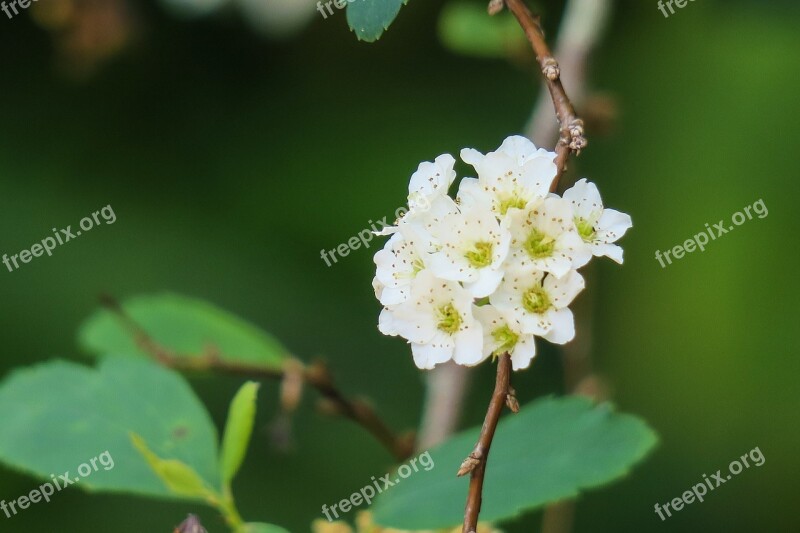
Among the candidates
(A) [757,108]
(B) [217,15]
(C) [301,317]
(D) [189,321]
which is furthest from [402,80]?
(D) [189,321]

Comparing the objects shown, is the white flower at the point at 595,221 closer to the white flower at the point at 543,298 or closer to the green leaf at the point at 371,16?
the white flower at the point at 543,298

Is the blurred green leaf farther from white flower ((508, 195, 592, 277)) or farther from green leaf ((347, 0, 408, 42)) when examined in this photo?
white flower ((508, 195, 592, 277))

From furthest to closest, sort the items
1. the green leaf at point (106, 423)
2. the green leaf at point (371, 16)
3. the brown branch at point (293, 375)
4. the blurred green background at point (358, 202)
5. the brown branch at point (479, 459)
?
the blurred green background at point (358, 202) < the brown branch at point (293, 375) < the green leaf at point (106, 423) < the green leaf at point (371, 16) < the brown branch at point (479, 459)

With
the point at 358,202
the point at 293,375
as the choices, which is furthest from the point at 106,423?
the point at 358,202

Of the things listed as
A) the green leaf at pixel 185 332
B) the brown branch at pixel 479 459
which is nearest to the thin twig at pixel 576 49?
the green leaf at pixel 185 332

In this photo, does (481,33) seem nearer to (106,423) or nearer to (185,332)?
(185,332)

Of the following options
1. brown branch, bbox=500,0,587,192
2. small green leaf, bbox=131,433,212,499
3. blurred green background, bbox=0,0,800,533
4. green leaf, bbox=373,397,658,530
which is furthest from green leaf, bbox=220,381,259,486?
blurred green background, bbox=0,0,800,533
